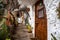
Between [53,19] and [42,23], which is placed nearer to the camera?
[53,19]

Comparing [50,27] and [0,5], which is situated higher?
[0,5]

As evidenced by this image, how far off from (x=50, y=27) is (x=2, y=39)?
2.31 metres

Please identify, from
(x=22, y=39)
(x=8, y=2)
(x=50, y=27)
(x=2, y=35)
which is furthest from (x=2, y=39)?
(x=8, y=2)

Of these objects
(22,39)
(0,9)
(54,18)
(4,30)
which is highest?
(0,9)

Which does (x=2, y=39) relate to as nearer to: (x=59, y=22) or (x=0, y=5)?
(x=59, y=22)

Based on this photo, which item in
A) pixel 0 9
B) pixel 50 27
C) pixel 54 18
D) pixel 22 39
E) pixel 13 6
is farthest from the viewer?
pixel 13 6

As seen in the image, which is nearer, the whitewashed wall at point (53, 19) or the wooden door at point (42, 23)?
the whitewashed wall at point (53, 19)

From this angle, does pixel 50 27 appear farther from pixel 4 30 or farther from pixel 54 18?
pixel 4 30

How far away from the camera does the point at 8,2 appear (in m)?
9.02

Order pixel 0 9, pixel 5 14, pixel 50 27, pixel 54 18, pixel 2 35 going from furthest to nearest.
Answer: pixel 0 9, pixel 5 14, pixel 2 35, pixel 50 27, pixel 54 18

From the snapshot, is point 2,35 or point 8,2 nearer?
point 2,35

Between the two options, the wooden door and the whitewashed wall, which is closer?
the whitewashed wall

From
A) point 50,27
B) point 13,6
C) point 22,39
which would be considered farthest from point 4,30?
point 13,6

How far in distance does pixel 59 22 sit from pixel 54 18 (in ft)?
1.00
